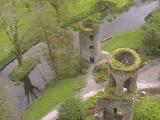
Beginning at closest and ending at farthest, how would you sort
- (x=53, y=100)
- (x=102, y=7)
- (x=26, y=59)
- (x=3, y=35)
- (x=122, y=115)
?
(x=122, y=115)
(x=53, y=100)
(x=26, y=59)
(x=3, y=35)
(x=102, y=7)

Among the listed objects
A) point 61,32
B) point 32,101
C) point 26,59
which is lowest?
point 32,101

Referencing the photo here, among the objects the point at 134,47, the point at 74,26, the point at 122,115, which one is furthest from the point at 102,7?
the point at 122,115

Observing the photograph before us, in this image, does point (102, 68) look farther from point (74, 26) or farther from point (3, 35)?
point (3, 35)

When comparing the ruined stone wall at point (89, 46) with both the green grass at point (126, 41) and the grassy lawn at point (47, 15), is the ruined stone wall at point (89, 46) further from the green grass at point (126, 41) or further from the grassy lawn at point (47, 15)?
the grassy lawn at point (47, 15)

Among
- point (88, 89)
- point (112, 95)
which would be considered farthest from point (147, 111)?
point (88, 89)

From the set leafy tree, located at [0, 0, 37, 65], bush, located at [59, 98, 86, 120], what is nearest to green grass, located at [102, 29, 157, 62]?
leafy tree, located at [0, 0, 37, 65]

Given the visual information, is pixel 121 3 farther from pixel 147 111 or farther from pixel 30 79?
pixel 147 111
